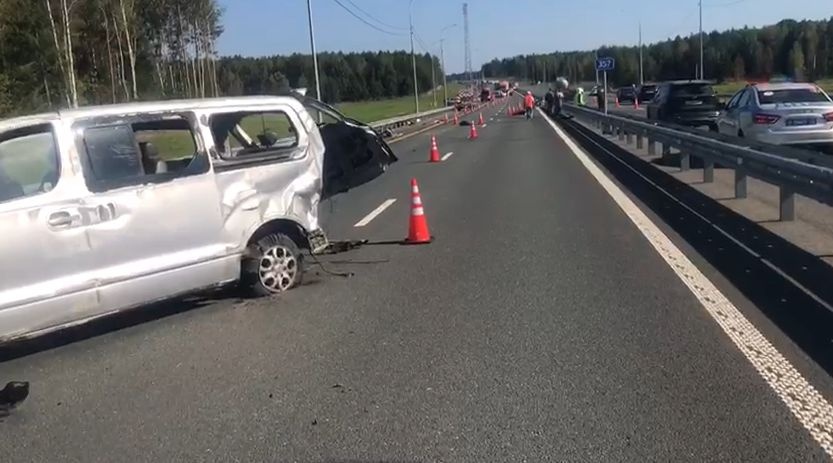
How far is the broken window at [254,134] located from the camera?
7867 millimetres

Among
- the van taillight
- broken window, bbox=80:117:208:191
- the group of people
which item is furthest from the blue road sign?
broken window, bbox=80:117:208:191

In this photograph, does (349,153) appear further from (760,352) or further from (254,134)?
(760,352)

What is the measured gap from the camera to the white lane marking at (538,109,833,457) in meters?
4.77

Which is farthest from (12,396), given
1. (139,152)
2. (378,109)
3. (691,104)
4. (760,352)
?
(378,109)

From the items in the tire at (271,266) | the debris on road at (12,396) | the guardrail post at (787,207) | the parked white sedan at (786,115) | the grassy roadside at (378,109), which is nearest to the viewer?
the debris on road at (12,396)

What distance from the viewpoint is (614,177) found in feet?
59.7

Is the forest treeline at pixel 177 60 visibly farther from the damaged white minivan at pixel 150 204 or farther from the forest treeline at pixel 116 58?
the damaged white minivan at pixel 150 204

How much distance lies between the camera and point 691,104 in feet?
87.7

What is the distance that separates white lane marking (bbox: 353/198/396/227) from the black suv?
1356cm

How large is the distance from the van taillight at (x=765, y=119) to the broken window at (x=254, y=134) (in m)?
12.8

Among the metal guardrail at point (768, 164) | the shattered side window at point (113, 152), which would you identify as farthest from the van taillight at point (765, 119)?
the shattered side window at point (113, 152)

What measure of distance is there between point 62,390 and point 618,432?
341 cm

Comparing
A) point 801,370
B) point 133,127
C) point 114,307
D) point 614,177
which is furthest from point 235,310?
point 614,177

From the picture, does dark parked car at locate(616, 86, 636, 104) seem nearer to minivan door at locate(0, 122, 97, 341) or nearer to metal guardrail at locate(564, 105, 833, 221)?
metal guardrail at locate(564, 105, 833, 221)
